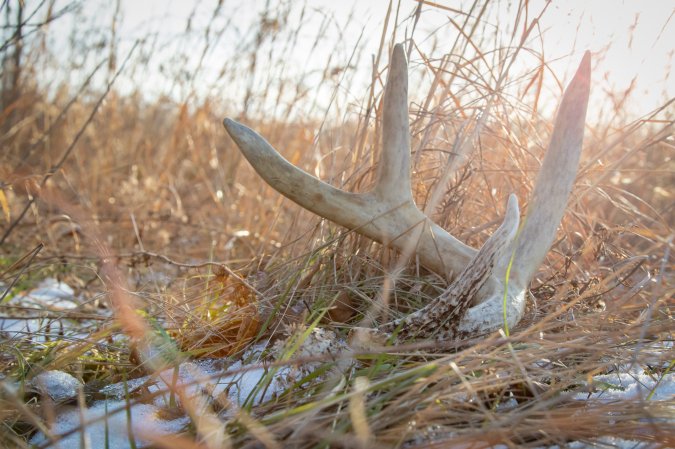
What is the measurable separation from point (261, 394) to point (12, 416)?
498 mm

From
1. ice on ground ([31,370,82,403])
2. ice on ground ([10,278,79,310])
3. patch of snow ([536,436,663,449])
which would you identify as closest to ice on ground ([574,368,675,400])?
patch of snow ([536,436,663,449])

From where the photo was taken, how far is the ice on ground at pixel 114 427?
1.06m

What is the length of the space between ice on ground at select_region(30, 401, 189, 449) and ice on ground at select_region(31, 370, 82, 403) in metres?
0.03

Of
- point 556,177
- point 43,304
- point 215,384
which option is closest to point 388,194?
point 556,177

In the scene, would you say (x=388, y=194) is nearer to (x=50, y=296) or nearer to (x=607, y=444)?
(x=607, y=444)

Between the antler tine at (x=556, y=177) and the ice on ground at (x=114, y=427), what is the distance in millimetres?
922

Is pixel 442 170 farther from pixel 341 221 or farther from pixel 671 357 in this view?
pixel 671 357

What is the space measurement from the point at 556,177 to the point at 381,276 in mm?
535

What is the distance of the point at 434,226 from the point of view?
1.57 m

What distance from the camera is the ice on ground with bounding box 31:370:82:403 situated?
4.00 feet

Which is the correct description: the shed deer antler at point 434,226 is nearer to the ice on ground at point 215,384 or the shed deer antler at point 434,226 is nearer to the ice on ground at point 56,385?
the ice on ground at point 215,384

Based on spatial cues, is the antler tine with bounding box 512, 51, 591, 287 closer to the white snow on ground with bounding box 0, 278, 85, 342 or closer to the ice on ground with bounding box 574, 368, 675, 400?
the ice on ground with bounding box 574, 368, 675, 400

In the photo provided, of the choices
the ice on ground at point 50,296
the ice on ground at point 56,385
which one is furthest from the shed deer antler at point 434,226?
the ice on ground at point 50,296

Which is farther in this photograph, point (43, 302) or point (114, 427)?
point (43, 302)
